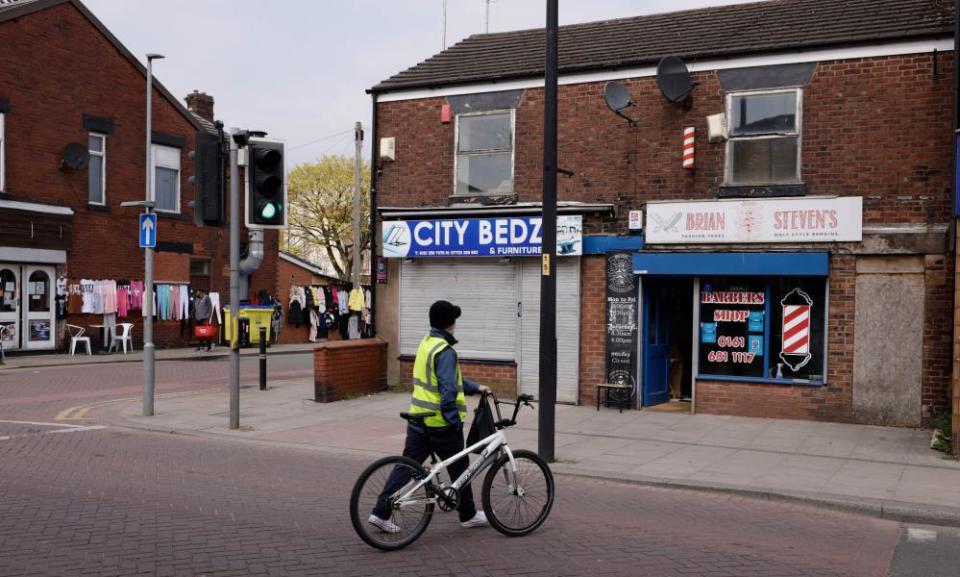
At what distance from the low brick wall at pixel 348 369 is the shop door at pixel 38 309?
1153 cm

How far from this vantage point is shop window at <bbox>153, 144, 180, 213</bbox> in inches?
1037

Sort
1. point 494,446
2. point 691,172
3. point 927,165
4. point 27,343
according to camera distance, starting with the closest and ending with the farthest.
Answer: point 494,446, point 927,165, point 691,172, point 27,343

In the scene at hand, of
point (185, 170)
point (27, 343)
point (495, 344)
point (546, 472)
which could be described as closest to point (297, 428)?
point (495, 344)

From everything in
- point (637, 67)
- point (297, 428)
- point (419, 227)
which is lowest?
point (297, 428)

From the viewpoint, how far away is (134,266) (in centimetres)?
2542

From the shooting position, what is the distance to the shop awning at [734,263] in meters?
12.2

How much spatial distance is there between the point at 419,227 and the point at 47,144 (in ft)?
43.0

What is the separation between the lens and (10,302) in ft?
71.9

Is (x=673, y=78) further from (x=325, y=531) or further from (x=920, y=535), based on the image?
(x=325, y=531)

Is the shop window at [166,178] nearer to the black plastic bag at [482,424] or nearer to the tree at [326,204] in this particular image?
the tree at [326,204]

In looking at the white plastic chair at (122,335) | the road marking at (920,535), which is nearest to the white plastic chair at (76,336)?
the white plastic chair at (122,335)

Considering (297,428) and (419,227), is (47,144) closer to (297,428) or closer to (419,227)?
(419,227)

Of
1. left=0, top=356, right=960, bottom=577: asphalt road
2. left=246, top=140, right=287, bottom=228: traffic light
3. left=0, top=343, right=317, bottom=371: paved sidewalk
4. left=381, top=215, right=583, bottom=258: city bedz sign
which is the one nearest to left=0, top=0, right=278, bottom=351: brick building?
left=0, top=343, right=317, bottom=371: paved sidewalk

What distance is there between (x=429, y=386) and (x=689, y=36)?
9.60m
